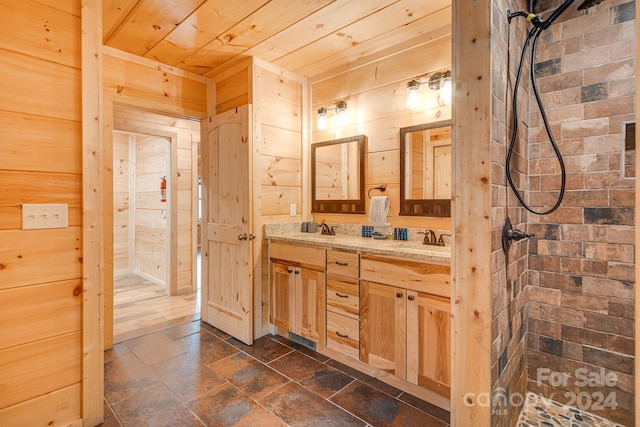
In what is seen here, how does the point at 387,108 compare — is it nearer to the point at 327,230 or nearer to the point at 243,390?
the point at 327,230

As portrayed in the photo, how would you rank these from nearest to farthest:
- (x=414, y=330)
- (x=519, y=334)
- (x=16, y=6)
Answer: (x=16, y=6) → (x=519, y=334) → (x=414, y=330)

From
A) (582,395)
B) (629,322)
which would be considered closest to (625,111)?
(629,322)

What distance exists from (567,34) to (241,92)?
2.44m

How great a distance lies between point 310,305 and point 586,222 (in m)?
1.91

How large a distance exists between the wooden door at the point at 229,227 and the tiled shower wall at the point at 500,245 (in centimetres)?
197

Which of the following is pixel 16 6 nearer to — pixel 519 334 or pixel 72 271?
pixel 72 271

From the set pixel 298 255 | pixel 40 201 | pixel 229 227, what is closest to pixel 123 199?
pixel 229 227

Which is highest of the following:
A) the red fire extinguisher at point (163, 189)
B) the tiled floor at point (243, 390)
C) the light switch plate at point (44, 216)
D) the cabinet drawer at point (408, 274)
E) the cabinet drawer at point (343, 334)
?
the red fire extinguisher at point (163, 189)

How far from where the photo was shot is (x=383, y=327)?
216cm

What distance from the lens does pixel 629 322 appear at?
1.70 metres

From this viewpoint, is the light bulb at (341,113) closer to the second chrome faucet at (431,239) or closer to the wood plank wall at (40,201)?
the second chrome faucet at (431,239)

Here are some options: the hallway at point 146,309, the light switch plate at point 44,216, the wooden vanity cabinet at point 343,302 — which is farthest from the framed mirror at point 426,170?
the hallway at point 146,309

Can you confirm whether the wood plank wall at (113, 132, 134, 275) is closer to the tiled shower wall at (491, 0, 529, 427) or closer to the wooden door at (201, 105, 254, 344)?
the wooden door at (201, 105, 254, 344)

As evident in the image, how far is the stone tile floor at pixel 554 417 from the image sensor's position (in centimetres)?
174
